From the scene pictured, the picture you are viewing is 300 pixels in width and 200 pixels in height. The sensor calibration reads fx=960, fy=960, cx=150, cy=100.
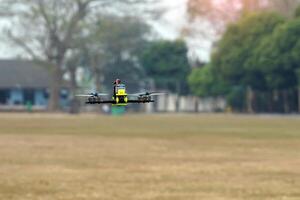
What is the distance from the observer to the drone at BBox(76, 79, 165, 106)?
12281 mm

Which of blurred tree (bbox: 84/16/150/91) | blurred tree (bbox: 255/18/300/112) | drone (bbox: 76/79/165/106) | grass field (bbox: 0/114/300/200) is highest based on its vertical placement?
blurred tree (bbox: 255/18/300/112)

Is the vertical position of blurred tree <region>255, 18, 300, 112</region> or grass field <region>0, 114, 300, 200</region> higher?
blurred tree <region>255, 18, 300, 112</region>

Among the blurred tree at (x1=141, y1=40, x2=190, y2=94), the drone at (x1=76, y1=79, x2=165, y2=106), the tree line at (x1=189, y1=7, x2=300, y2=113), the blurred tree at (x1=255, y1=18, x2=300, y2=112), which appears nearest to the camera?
the drone at (x1=76, y1=79, x2=165, y2=106)

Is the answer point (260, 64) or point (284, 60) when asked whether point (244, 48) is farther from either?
point (284, 60)

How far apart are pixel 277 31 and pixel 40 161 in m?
113

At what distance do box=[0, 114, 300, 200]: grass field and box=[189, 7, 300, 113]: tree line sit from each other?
73.3 metres

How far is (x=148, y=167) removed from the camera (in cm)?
5031

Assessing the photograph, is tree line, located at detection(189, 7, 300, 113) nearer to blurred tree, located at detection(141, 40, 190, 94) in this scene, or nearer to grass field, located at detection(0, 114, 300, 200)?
blurred tree, located at detection(141, 40, 190, 94)

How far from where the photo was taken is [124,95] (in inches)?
487

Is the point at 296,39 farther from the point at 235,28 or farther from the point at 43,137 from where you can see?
the point at 43,137

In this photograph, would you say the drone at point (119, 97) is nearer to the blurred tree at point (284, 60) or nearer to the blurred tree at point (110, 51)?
the blurred tree at point (110, 51)

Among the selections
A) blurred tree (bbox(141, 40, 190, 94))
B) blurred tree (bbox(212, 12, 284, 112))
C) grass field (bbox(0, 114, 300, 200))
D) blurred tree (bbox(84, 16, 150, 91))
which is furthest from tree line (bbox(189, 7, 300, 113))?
grass field (bbox(0, 114, 300, 200))

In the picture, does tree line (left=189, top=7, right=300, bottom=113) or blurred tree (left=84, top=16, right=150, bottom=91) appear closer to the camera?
blurred tree (left=84, top=16, right=150, bottom=91)

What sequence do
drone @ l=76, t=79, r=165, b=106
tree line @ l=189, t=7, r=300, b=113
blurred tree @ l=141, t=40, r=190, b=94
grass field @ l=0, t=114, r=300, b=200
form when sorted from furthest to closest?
tree line @ l=189, t=7, r=300, b=113
grass field @ l=0, t=114, r=300, b=200
blurred tree @ l=141, t=40, r=190, b=94
drone @ l=76, t=79, r=165, b=106
